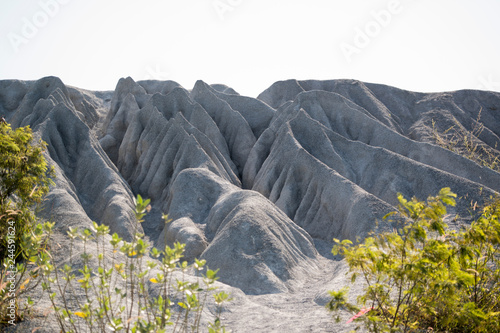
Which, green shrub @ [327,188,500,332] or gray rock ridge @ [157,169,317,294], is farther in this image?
gray rock ridge @ [157,169,317,294]

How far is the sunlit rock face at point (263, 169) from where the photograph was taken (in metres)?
13.6

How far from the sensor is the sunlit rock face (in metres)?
13.6

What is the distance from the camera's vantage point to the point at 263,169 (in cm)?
2497

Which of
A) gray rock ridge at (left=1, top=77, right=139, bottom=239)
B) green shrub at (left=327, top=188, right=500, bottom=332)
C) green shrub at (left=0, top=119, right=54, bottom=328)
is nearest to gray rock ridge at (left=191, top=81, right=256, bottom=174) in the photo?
gray rock ridge at (left=1, top=77, right=139, bottom=239)

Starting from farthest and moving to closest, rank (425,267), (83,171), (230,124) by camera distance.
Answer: (230,124) → (83,171) → (425,267)

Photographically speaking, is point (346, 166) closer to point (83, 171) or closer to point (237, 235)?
point (237, 235)

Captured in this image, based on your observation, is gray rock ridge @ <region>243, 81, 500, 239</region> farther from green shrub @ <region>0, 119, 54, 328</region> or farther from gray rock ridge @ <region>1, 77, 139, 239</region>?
green shrub @ <region>0, 119, 54, 328</region>

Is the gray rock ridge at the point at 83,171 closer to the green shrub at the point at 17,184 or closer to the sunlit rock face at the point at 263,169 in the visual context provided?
the sunlit rock face at the point at 263,169

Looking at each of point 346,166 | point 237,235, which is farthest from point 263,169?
point 237,235

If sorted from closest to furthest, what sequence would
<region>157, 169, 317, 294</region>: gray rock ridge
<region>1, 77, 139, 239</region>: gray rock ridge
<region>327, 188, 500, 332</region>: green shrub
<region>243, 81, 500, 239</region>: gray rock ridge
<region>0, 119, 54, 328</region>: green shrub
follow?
<region>327, 188, 500, 332</region>: green shrub
<region>0, 119, 54, 328</region>: green shrub
<region>157, 169, 317, 294</region>: gray rock ridge
<region>1, 77, 139, 239</region>: gray rock ridge
<region>243, 81, 500, 239</region>: gray rock ridge

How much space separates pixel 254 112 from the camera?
113ft

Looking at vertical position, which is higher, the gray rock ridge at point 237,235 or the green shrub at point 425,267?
the green shrub at point 425,267

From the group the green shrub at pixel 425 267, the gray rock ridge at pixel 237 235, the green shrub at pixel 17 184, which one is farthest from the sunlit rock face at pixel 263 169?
the green shrub at pixel 17 184

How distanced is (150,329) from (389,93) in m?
39.7
